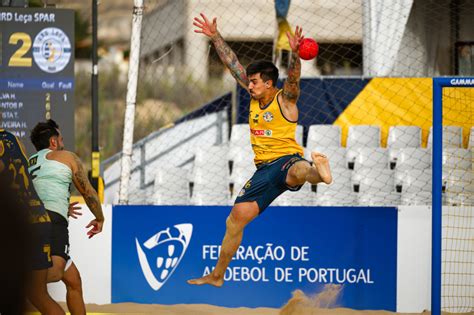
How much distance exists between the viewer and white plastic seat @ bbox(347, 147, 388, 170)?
1153cm

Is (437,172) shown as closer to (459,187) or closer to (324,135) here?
(459,187)

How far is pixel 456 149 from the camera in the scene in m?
11.0

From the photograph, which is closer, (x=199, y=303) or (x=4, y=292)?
(x=4, y=292)

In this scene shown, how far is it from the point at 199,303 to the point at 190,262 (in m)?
0.44

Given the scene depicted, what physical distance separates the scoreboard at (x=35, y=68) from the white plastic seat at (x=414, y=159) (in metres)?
3.83

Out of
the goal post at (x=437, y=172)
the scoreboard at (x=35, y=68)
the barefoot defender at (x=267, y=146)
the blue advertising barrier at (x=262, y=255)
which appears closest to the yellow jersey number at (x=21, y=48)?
the scoreboard at (x=35, y=68)

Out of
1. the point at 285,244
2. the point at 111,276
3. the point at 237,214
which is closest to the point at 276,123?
the point at 237,214

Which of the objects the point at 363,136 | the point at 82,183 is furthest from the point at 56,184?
the point at 363,136

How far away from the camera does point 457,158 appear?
10883 millimetres

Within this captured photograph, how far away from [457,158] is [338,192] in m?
1.39

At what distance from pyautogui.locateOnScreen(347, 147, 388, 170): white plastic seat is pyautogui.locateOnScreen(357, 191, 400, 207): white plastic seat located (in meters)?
0.65

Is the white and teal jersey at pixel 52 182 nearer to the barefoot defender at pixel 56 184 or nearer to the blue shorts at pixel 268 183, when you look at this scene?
the barefoot defender at pixel 56 184

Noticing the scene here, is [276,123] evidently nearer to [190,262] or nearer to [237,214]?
[237,214]

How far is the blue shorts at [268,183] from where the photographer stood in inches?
309
